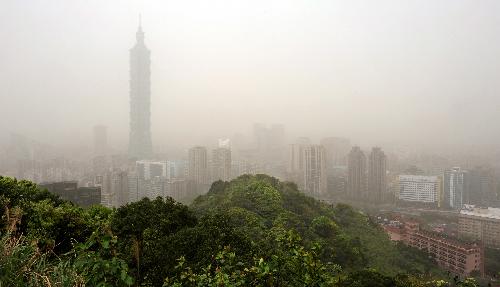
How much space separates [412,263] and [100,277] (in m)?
14.0

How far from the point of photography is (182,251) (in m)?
4.98

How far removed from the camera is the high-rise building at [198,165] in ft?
101

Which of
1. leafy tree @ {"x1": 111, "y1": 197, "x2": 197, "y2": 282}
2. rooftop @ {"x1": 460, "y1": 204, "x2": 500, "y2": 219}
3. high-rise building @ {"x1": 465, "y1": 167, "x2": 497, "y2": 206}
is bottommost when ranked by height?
rooftop @ {"x1": 460, "y1": 204, "x2": 500, "y2": 219}

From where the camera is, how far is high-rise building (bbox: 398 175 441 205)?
3228cm

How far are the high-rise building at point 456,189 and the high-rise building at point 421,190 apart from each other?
75 centimetres

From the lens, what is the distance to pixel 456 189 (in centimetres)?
3109

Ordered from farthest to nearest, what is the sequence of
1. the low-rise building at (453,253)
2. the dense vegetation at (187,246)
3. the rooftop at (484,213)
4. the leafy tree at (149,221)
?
the rooftop at (484,213) < the low-rise building at (453,253) < the leafy tree at (149,221) < the dense vegetation at (187,246)

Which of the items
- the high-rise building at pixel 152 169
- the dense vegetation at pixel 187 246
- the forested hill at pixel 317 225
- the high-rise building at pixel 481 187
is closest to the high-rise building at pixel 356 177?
the high-rise building at pixel 481 187

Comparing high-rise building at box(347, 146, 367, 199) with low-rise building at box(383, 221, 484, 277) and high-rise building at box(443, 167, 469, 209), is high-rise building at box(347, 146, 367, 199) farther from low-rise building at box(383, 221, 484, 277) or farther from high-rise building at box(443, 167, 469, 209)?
low-rise building at box(383, 221, 484, 277)

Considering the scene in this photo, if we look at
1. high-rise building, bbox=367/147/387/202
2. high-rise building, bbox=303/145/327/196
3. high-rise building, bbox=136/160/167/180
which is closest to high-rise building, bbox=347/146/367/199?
high-rise building, bbox=367/147/387/202

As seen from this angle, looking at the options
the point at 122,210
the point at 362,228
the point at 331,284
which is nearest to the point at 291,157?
the point at 362,228

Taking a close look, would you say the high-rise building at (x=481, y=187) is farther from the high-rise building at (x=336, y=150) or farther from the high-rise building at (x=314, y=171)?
the high-rise building at (x=314, y=171)

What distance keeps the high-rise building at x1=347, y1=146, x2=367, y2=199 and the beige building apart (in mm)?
9534

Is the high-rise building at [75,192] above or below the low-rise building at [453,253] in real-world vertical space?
above
